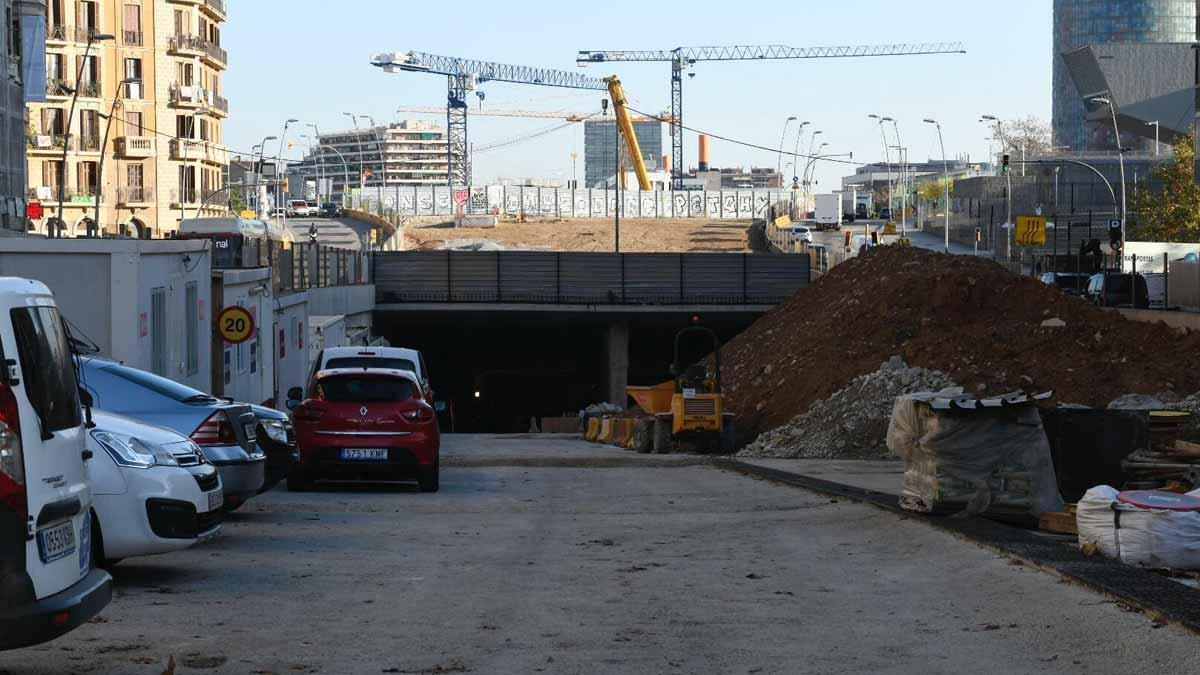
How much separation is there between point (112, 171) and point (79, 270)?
8098cm

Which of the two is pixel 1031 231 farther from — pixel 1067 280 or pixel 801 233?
pixel 801 233

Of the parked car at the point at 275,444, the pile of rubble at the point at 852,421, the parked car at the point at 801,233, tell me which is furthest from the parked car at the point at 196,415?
the parked car at the point at 801,233

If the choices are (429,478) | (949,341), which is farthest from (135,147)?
(429,478)

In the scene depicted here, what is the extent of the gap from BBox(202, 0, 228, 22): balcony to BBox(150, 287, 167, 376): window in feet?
280

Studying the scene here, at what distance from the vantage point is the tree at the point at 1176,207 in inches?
3172

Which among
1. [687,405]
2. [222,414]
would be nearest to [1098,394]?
[687,405]

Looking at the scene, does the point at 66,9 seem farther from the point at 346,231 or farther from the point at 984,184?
the point at 984,184

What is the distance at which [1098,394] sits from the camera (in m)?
33.1

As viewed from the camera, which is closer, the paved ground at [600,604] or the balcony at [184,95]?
the paved ground at [600,604]

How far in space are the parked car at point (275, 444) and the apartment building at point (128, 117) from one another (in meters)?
79.4

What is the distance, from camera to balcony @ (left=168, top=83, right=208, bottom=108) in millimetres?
104188

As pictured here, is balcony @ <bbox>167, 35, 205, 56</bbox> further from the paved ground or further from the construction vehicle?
the paved ground

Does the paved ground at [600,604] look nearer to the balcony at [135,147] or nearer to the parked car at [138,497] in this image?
the parked car at [138,497]

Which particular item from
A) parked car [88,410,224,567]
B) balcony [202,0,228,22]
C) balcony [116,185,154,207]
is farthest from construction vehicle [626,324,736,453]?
balcony [202,0,228,22]
